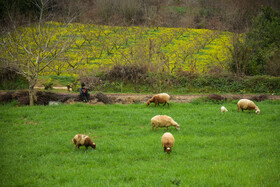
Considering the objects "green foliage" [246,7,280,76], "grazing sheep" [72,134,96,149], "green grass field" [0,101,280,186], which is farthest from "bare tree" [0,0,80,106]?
"green foliage" [246,7,280,76]

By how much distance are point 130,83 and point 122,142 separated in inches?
740

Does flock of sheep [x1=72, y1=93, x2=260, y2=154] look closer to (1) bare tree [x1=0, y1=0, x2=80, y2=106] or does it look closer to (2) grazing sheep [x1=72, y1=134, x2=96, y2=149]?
(2) grazing sheep [x1=72, y1=134, x2=96, y2=149]

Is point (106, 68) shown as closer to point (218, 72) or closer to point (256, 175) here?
point (218, 72)

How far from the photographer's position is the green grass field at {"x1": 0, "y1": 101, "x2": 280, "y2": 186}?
8562 millimetres

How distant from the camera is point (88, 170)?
30.6ft

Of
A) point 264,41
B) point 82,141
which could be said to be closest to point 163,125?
point 82,141

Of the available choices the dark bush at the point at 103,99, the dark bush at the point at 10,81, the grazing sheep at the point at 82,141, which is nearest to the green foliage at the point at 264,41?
the dark bush at the point at 103,99

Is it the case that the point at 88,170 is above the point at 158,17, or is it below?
below

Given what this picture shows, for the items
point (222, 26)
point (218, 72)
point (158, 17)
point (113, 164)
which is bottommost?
point (113, 164)

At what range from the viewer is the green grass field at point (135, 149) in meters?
8.56

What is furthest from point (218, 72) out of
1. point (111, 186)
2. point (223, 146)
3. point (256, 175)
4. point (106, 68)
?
point (111, 186)

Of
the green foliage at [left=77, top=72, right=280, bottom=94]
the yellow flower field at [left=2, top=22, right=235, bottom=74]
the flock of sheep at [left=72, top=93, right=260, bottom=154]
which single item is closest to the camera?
the flock of sheep at [left=72, top=93, right=260, bottom=154]

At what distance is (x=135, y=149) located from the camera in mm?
11398

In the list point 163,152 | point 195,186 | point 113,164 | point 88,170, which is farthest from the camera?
point 163,152
